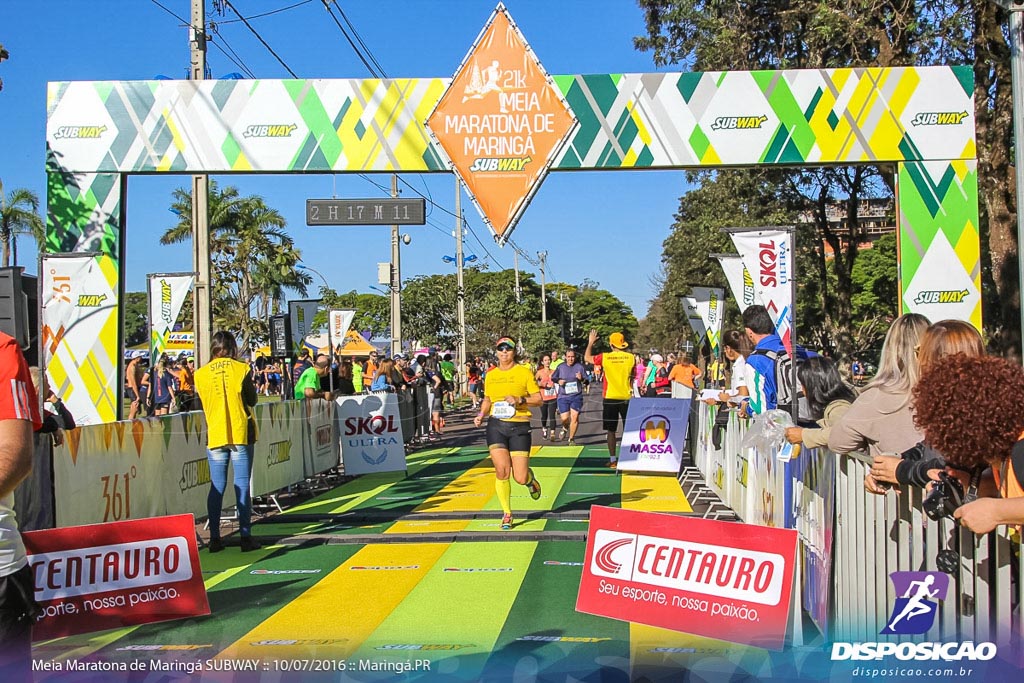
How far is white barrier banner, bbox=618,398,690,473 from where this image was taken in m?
13.9

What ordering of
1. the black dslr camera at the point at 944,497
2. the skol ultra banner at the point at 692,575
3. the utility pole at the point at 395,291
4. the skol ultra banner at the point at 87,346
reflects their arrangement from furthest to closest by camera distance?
1. the utility pole at the point at 395,291
2. the skol ultra banner at the point at 87,346
3. the skol ultra banner at the point at 692,575
4. the black dslr camera at the point at 944,497

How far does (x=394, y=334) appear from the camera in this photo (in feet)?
94.8

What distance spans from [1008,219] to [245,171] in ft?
31.2

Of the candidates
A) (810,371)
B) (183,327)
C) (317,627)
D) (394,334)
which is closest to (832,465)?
(810,371)

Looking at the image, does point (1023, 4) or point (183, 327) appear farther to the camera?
point (183, 327)

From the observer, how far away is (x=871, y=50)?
2033 cm

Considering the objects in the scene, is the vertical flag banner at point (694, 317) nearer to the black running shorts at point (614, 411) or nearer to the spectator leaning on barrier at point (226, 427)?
the black running shorts at point (614, 411)

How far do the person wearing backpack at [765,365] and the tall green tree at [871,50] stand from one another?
14.2 ft

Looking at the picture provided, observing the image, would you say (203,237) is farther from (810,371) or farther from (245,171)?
(810,371)

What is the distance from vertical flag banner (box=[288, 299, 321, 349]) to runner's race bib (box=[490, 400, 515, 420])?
822 cm

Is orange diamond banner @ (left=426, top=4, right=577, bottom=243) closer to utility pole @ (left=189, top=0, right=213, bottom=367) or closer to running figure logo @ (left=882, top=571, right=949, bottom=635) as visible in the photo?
utility pole @ (left=189, top=0, right=213, bottom=367)

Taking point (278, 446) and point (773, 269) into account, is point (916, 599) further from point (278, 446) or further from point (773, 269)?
point (278, 446)

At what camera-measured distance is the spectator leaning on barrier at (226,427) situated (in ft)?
29.4

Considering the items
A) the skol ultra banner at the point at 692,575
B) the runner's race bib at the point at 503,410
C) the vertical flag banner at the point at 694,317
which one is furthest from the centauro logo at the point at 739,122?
the vertical flag banner at the point at 694,317
